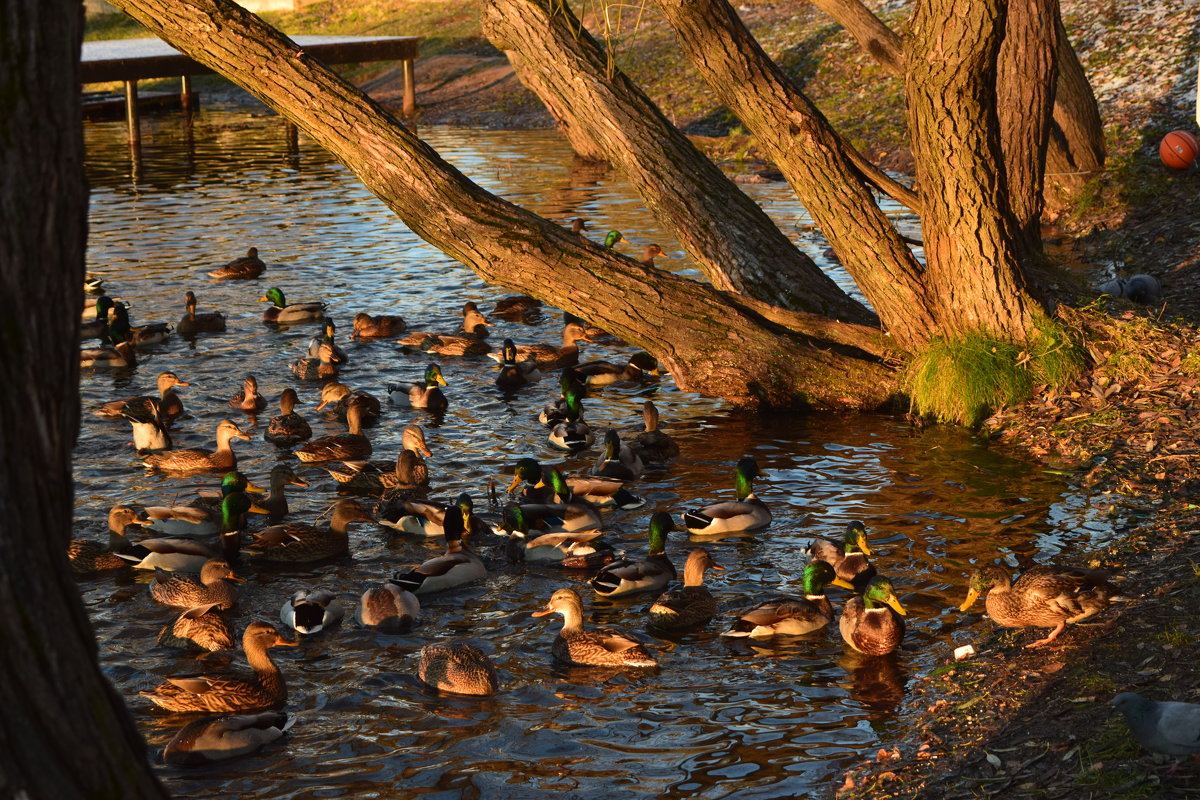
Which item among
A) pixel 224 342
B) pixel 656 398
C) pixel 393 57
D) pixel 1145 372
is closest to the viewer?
pixel 1145 372

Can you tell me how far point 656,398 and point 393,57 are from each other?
3095 cm

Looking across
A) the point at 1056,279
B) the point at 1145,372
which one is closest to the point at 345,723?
the point at 1145,372

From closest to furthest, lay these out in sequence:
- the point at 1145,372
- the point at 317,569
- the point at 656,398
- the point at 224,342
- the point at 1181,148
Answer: the point at 317,569 < the point at 1145,372 < the point at 656,398 < the point at 224,342 < the point at 1181,148

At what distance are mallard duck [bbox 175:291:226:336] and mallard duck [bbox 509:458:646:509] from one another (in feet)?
24.4

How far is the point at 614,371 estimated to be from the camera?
15.3m

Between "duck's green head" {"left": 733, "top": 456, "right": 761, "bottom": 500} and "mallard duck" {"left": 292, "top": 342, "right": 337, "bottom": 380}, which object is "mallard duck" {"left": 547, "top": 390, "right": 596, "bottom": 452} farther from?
"mallard duck" {"left": 292, "top": 342, "right": 337, "bottom": 380}

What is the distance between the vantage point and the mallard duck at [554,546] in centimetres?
993

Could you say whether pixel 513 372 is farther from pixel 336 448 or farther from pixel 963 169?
pixel 963 169

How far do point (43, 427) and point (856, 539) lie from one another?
7022 mm

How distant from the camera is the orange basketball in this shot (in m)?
19.0

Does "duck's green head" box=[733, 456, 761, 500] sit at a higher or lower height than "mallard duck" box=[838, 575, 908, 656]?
higher

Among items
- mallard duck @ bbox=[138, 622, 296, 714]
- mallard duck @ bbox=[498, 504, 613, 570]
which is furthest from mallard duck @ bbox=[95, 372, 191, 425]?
mallard duck @ bbox=[138, 622, 296, 714]

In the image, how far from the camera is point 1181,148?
18953 mm

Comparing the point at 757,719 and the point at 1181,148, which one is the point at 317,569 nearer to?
the point at 757,719
